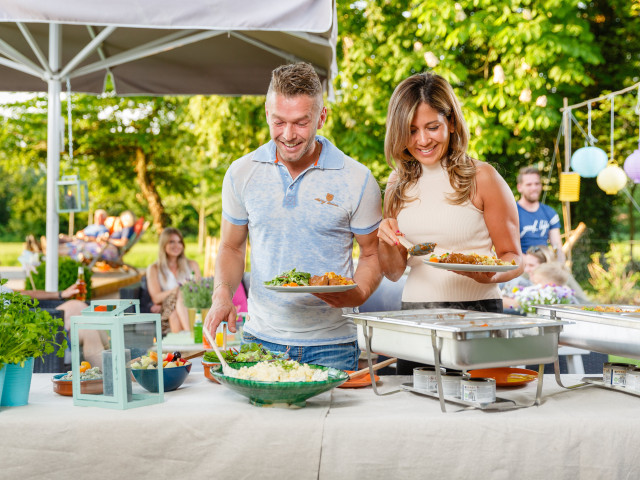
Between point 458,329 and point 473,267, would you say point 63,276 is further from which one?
point 458,329

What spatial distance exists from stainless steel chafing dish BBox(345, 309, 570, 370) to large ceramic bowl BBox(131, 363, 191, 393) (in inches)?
19.2

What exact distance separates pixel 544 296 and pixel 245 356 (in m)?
2.80

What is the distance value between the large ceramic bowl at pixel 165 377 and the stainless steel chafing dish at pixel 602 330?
3.38 feet

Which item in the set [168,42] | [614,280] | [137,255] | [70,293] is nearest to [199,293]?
[70,293]

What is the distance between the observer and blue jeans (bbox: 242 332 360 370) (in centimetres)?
210

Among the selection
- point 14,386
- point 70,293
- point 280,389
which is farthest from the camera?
point 70,293

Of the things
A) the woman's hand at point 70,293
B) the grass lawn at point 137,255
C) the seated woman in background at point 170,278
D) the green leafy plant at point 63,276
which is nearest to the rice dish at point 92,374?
the woman's hand at point 70,293

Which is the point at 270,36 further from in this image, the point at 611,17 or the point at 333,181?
the point at 611,17

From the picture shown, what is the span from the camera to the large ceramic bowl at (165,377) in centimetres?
183

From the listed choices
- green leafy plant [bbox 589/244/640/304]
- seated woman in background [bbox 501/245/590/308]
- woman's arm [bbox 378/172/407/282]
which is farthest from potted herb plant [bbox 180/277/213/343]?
green leafy plant [bbox 589/244/640/304]

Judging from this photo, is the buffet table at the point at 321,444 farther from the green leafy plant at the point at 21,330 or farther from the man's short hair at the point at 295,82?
the man's short hair at the point at 295,82

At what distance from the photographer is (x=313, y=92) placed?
1991 mm

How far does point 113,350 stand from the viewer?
175cm

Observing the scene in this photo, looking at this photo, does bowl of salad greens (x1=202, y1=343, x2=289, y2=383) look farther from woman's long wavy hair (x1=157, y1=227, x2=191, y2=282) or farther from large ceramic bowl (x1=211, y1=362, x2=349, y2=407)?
woman's long wavy hair (x1=157, y1=227, x2=191, y2=282)
